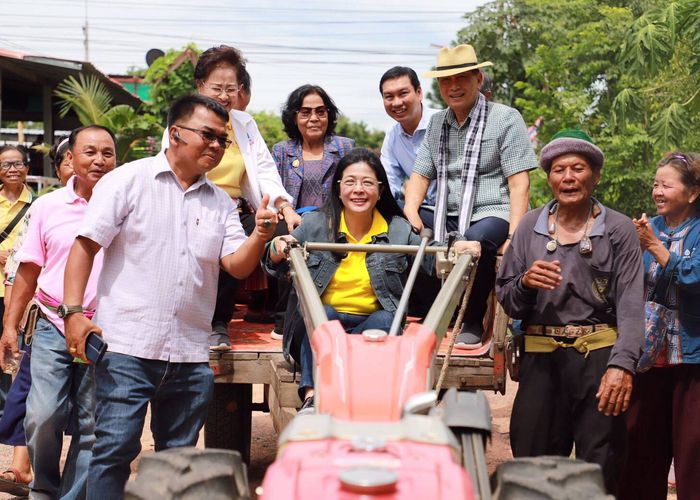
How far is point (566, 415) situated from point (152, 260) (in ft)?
6.78

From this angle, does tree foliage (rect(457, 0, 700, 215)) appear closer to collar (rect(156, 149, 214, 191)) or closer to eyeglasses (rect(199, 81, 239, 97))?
eyeglasses (rect(199, 81, 239, 97))

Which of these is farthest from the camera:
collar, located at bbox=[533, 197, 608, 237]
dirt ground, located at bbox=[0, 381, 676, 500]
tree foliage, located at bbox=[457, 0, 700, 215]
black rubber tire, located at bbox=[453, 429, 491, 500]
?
tree foliage, located at bbox=[457, 0, 700, 215]

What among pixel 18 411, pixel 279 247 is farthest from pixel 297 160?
pixel 18 411

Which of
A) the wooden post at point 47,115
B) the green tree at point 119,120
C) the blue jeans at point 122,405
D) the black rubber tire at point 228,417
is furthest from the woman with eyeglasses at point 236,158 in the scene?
the wooden post at point 47,115

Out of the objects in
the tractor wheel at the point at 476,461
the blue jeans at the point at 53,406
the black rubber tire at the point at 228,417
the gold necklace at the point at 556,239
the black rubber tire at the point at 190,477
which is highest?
the gold necklace at the point at 556,239

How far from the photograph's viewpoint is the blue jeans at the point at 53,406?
5.10m

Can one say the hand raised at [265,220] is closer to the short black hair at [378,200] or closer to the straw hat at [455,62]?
the short black hair at [378,200]

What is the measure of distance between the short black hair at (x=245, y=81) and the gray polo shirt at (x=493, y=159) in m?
1.32

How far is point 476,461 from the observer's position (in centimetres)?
326

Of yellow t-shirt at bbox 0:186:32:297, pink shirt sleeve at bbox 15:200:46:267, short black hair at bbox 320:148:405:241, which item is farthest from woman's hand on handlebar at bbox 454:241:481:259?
yellow t-shirt at bbox 0:186:32:297

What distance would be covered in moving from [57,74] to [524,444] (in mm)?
16747

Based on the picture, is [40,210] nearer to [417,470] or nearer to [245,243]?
[245,243]

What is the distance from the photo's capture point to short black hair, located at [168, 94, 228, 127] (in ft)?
15.0

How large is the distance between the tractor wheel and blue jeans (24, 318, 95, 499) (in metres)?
2.43
